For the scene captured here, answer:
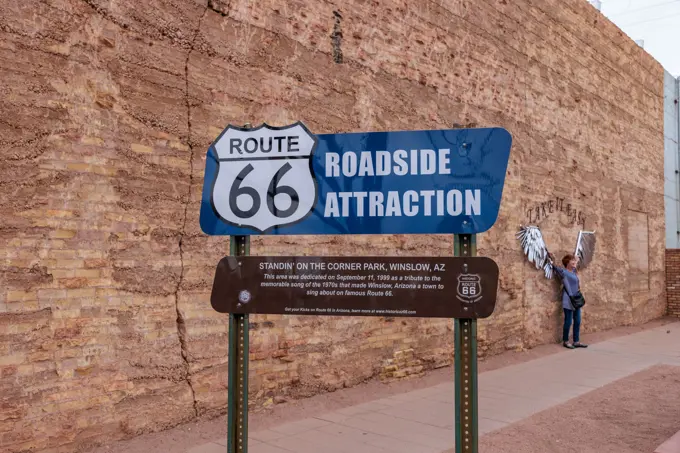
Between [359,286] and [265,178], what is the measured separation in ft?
2.60

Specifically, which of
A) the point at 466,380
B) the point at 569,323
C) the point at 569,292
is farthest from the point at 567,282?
the point at 466,380

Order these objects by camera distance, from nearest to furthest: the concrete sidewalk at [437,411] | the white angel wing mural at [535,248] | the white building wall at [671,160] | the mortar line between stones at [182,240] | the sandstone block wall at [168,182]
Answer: the sandstone block wall at [168,182] < the concrete sidewalk at [437,411] < the mortar line between stones at [182,240] < the white angel wing mural at [535,248] < the white building wall at [671,160]

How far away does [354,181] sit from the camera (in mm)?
3393

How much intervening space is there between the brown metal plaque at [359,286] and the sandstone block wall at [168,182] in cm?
178

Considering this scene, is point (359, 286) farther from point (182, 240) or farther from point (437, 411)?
point (437, 411)

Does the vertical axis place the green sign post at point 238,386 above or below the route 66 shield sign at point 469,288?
below

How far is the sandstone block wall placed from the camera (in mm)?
4461

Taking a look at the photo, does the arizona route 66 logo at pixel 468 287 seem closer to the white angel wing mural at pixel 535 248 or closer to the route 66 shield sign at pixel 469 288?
the route 66 shield sign at pixel 469 288

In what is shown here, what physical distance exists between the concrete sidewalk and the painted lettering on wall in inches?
87.4

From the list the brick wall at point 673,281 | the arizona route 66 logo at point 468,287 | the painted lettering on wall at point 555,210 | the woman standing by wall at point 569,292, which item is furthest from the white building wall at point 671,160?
the arizona route 66 logo at point 468,287

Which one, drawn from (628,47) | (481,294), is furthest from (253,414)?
(628,47)

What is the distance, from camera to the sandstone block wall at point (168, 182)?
176 inches

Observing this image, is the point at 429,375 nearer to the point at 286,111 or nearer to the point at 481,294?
the point at 286,111

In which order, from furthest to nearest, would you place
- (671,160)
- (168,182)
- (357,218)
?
(671,160)
(168,182)
(357,218)
